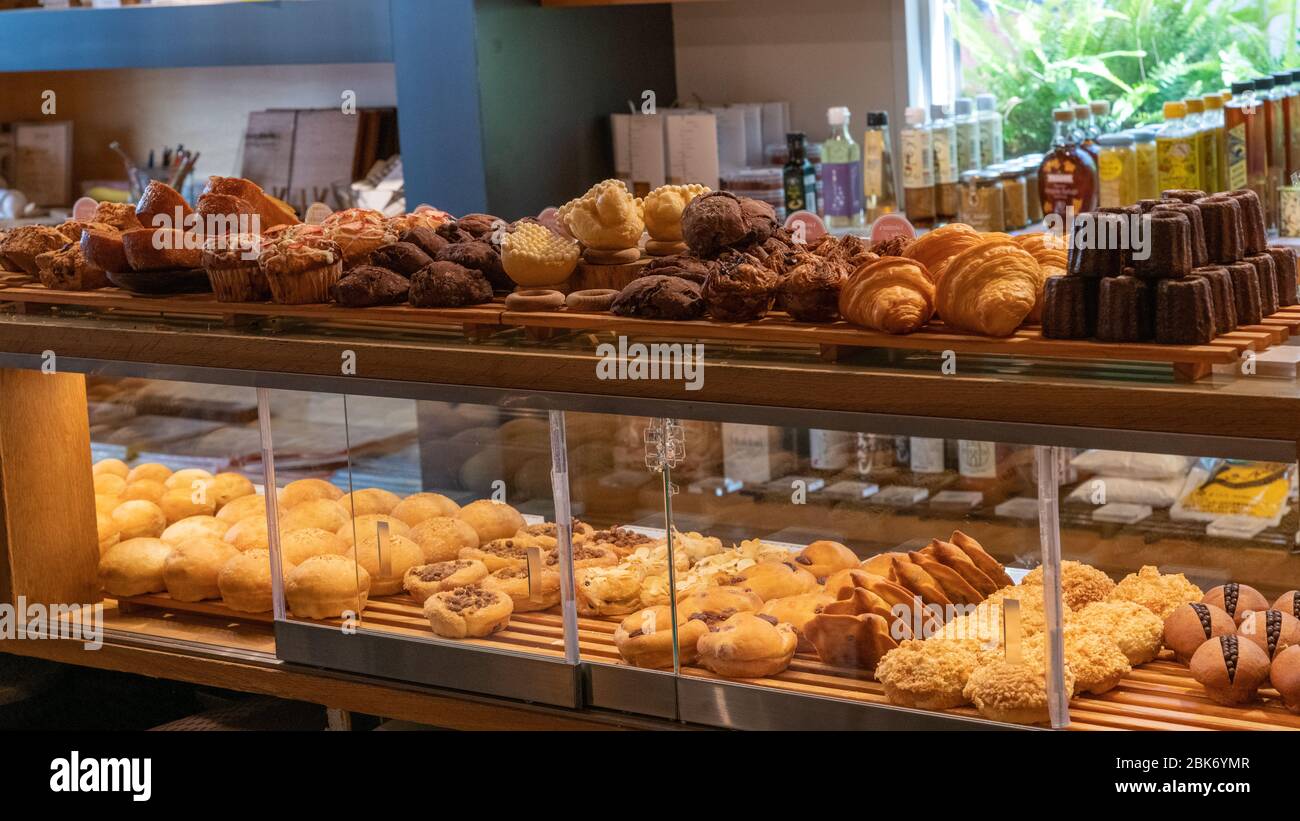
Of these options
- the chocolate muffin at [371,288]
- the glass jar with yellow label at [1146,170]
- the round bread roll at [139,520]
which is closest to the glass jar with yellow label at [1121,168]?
the glass jar with yellow label at [1146,170]

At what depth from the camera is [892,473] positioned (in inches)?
68.1

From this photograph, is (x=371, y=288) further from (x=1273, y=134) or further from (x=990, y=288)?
(x=1273, y=134)

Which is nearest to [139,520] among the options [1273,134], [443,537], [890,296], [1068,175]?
[443,537]

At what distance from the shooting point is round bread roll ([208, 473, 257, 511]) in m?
2.58

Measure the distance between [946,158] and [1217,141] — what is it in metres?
0.62

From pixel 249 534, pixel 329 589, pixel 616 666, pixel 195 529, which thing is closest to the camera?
pixel 616 666

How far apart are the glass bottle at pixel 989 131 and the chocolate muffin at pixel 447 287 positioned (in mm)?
2083

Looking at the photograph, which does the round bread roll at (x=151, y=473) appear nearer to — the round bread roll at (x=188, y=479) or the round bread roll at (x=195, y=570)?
the round bread roll at (x=188, y=479)

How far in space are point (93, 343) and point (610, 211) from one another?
0.83 meters

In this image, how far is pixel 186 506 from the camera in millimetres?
2572

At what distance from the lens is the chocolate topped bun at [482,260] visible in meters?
2.06
